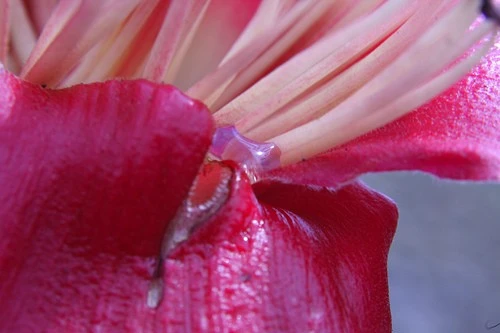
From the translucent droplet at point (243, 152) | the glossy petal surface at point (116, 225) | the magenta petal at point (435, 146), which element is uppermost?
the magenta petal at point (435, 146)

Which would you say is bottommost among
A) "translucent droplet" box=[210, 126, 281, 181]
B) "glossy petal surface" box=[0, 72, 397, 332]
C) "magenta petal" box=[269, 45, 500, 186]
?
"glossy petal surface" box=[0, 72, 397, 332]

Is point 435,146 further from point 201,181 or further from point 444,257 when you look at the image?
point 444,257

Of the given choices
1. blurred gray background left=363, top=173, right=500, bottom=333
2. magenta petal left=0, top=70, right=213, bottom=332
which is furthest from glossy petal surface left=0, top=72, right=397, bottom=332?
blurred gray background left=363, top=173, right=500, bottom=333

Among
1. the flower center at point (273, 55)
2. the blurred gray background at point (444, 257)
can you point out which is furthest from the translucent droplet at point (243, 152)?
the blurred gray background at point (444, 257)

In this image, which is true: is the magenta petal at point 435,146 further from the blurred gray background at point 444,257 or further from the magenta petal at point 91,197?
the blurred gray background at point 444,257

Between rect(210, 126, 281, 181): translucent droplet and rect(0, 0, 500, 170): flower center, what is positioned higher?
rect(0, 0, 500, 170): flower center

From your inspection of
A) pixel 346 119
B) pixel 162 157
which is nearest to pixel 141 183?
pixel 162 157

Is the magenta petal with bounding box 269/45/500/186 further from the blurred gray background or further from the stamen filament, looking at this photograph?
the blurred gray background
